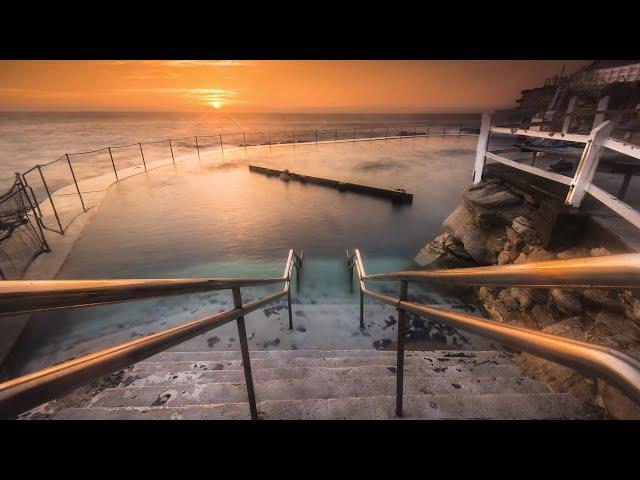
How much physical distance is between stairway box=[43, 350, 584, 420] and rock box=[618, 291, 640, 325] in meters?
1.30

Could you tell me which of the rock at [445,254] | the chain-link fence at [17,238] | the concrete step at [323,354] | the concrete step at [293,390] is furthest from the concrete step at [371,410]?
the chain-link fence at [17,238]

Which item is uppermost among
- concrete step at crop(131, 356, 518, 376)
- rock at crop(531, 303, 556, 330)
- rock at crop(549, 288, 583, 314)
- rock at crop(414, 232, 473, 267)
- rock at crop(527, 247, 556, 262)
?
rock at crop(527, 247, 556, 262)

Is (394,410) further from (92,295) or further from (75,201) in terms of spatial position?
(75,201)

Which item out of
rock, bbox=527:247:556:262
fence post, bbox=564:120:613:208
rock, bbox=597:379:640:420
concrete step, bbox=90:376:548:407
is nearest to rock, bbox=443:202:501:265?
rock, bbox=527:247:556:262

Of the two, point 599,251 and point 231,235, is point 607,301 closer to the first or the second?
point 599,251

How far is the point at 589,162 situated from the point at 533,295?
2.23 m

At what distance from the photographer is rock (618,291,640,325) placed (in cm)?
311

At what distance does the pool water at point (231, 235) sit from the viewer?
588 centimetres

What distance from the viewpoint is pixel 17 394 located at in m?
0.61

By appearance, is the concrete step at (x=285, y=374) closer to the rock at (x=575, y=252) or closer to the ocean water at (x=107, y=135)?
the rock at (x=575, y=252)

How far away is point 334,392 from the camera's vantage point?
252 cm

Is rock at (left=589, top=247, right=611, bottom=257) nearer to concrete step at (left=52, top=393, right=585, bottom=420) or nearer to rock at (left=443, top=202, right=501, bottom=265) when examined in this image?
concrete step at (left=52, top=393, right=585, bottom=420)
